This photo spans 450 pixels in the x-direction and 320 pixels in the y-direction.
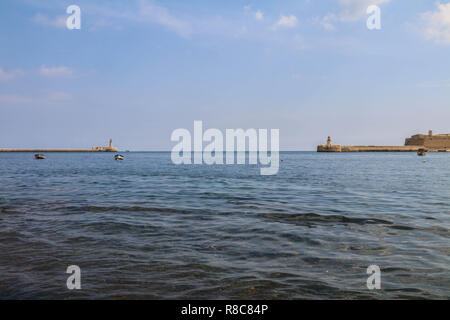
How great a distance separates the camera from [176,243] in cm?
955

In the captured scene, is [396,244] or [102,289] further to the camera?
[396,244]

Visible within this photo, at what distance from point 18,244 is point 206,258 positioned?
5961 millimetres

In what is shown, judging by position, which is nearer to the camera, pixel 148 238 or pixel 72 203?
pixel 148 238

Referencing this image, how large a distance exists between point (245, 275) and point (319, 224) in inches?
252

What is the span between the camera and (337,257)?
325 inches

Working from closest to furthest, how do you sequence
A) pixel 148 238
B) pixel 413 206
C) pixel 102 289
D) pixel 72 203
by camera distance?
pixel 102 289 → pixel 148 238 → pixel 413 206 → pixel 72 203
